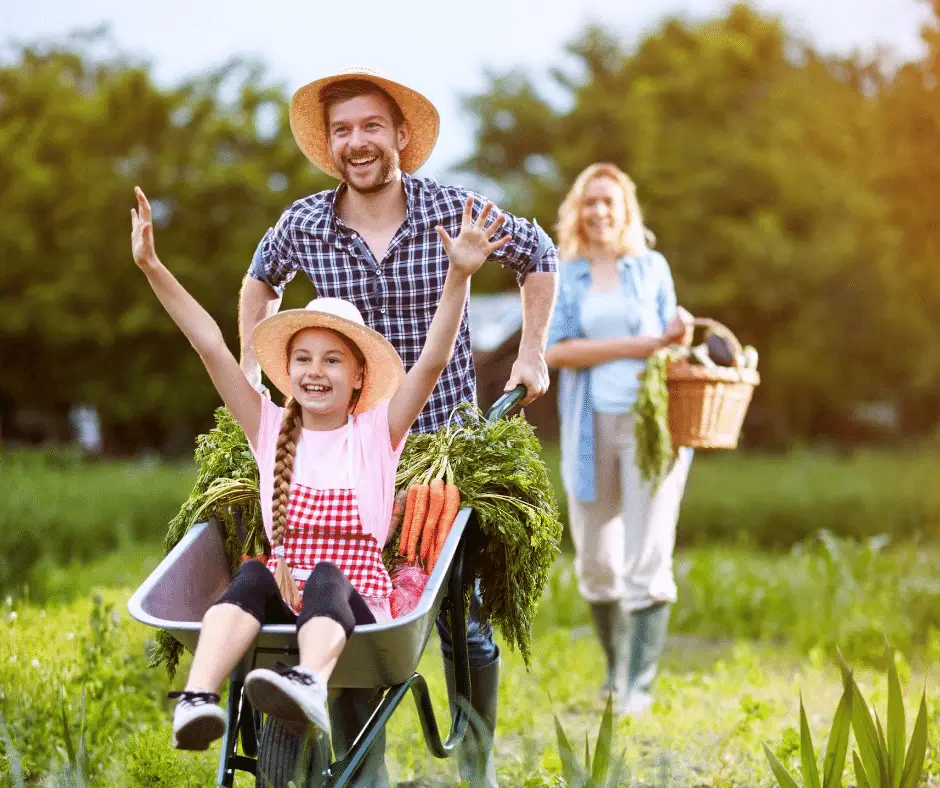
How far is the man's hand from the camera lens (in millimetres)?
3893

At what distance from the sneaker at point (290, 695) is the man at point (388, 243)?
3.55 feet

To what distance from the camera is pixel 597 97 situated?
2630cm

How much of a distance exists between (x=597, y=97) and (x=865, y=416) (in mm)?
12676

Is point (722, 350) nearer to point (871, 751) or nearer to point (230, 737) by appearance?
point (871, 751)

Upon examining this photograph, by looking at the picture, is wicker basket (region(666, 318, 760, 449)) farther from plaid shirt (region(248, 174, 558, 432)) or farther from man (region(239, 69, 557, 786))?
plaid shirt (region(248, 174, 558, 432))

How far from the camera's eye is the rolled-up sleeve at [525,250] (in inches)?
160

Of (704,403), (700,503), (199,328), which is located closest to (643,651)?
(704,403)

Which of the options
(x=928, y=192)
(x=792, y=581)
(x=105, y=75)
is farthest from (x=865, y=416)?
(x=792, y=581)

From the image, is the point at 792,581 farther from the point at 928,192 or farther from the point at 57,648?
the point at 928,192

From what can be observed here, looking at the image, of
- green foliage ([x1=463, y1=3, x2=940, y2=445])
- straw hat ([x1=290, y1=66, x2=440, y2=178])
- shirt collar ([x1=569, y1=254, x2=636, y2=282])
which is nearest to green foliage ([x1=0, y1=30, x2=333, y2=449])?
green foliage ([x1=463, y1=3, x2=940, y2=445])

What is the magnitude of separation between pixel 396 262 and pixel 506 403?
22.4 inches

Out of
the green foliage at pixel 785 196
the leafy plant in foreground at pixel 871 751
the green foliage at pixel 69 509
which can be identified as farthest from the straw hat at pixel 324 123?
the green foliage at pixel 785 196

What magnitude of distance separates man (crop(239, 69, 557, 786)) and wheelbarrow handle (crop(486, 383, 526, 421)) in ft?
0.11

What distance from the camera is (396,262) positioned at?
3.90m
